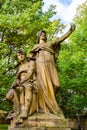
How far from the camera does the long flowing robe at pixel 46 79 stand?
8.57 m

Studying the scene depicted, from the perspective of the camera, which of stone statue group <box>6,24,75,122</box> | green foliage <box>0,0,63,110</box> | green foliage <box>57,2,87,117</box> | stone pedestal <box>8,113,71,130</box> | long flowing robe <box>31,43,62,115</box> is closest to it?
stone pedestal <box>8,113,71,130</box>

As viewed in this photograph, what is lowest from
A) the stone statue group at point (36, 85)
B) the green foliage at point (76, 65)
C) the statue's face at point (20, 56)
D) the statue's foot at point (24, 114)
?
the statue's foot at point (24, 114)

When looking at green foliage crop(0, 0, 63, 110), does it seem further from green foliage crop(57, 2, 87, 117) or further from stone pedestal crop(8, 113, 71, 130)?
stone pedestal crop(8, 113, 71, 130)

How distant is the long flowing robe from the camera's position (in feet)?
28.1

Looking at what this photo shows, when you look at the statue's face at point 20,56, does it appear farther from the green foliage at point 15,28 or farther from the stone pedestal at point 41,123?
the green foliage at point 15,28

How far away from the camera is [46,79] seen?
28.8 feet

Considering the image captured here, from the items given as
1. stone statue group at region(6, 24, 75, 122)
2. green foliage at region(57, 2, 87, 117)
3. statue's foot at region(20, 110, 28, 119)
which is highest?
green foliage at region(57, 2, 87, 117)

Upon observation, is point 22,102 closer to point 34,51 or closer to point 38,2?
point 34,51

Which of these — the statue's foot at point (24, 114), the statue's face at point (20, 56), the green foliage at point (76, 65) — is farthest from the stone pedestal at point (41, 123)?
the green foliage at point (76, 65)

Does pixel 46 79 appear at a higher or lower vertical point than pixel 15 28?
lower

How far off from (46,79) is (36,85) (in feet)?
1.07

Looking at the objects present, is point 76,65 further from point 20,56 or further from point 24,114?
point 24,114

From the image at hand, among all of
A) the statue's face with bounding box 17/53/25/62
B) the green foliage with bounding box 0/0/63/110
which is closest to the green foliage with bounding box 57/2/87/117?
the green foliage with bounding box 0/0/63/110

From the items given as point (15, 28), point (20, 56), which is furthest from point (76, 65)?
point (20, 56)
